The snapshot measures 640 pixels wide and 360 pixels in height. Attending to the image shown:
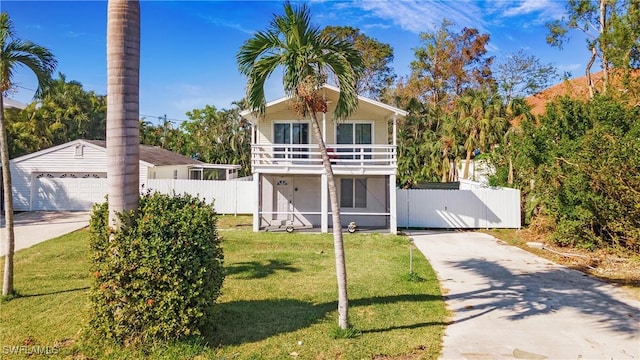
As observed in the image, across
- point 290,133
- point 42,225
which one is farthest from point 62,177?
point 290,133

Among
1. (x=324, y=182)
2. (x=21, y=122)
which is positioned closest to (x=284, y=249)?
(x=324, y=182)

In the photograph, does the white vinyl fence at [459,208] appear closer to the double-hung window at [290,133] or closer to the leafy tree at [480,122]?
the double-hung window at [290,133]

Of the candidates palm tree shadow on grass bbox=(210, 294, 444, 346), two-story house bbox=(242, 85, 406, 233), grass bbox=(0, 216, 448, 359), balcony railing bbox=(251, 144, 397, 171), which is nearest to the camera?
grass bbox=(0, 216, 448, 359)

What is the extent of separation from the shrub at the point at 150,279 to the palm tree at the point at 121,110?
0.35m

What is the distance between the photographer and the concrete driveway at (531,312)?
5234 millimetres

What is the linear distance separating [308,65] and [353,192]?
11.1 metres

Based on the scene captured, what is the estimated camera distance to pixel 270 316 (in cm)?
626

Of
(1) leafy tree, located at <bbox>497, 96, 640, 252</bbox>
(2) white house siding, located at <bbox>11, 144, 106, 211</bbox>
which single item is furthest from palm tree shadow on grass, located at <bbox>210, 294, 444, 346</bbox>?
(2) white house siding, located at <bbox>11, 144, 106, 211</bbox>

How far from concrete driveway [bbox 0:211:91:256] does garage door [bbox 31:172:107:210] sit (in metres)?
0.61

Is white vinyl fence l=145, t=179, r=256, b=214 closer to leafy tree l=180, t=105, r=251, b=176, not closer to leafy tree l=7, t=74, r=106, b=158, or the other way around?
leafy tree l=7, t=74, r=106, b=158

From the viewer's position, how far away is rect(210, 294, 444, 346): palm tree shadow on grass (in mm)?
5500

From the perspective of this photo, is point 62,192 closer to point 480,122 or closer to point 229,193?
point 229,193

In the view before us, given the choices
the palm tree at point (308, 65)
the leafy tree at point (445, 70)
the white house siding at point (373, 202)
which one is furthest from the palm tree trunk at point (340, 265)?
the leafy tree at point (445, 70)

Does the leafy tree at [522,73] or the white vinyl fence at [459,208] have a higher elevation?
the leafy tree at [522,73]
